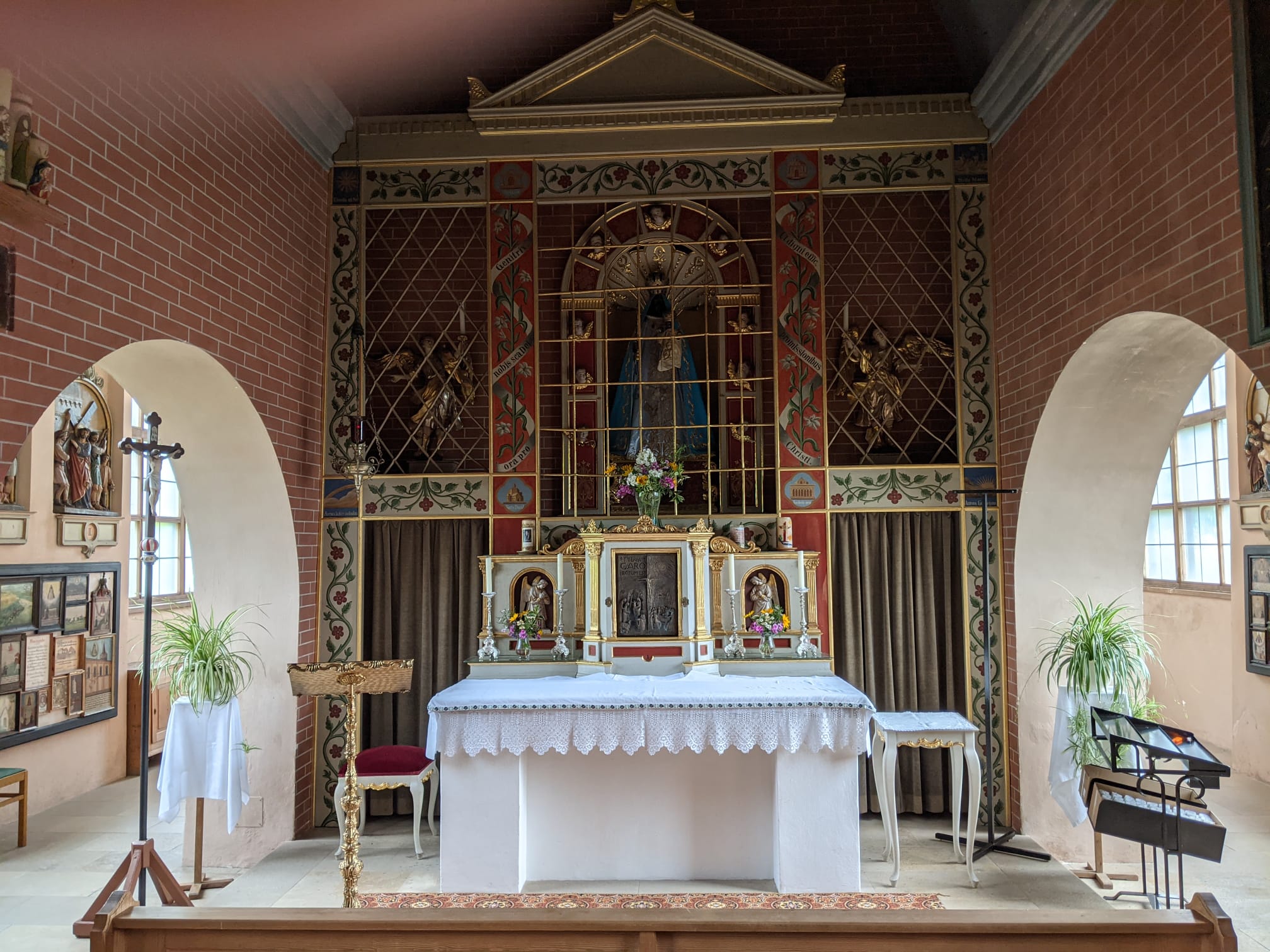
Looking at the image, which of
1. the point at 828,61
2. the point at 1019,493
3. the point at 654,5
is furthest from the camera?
the point at 828,61

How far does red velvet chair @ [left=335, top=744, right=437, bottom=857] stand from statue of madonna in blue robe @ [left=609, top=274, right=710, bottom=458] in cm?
245

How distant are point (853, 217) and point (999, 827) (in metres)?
4.21

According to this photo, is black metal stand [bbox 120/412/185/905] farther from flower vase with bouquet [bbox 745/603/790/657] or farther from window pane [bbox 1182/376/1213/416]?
window pane [bbox 1182/376/1213/416]

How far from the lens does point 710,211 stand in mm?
6836

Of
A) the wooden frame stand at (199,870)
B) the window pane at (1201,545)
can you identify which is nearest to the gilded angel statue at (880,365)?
the window pane at (1201,545)

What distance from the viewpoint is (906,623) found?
6500 millimetres

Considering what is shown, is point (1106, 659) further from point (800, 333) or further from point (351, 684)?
point (351, 684)

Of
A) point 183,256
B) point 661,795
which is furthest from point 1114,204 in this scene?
point 183,256

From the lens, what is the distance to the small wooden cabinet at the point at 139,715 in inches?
338

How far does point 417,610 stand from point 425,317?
2.09 metres

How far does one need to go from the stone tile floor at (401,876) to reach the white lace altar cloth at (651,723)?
32.3 inches

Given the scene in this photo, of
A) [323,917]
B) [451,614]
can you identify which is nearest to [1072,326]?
[451,614]

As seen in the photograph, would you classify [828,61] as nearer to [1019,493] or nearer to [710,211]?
[710,211]

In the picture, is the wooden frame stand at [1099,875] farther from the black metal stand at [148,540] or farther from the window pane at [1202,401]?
the window pane at [1202,401]
